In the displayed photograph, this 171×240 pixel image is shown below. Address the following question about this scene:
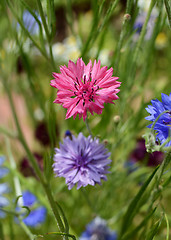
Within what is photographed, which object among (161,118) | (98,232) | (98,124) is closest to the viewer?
(161,118)

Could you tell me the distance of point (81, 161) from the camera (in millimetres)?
344

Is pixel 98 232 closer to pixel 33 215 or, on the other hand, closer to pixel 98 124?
pixel 33 215

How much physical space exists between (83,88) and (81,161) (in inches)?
3.4

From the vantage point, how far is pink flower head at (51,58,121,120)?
278mm

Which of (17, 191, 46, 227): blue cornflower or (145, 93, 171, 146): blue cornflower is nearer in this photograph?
(145, 93, 171, 146): blue cornflower

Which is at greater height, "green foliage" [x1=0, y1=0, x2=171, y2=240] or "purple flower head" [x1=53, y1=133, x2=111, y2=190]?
"green foliage" [x1=0, y1=0, x2=171, y2=240]

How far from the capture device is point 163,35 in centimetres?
119

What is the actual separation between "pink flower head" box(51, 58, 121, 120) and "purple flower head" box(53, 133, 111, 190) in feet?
0.22

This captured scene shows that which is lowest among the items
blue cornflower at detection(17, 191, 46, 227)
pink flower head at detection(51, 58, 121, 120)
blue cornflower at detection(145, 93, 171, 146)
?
blue cornflower at detection(145, 93, 171, 146)

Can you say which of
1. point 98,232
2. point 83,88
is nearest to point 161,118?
point 83,88

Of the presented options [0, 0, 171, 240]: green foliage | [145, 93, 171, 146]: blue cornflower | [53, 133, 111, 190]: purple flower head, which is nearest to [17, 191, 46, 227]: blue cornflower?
[0, 0, 171, 240]: green foliage

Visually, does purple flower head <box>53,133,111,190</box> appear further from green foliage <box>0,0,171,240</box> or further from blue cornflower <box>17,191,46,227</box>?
blue cornflower <box>17,191,46,227</box>

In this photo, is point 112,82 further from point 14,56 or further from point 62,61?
point 62,61

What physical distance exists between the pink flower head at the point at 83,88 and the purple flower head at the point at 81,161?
7cm
